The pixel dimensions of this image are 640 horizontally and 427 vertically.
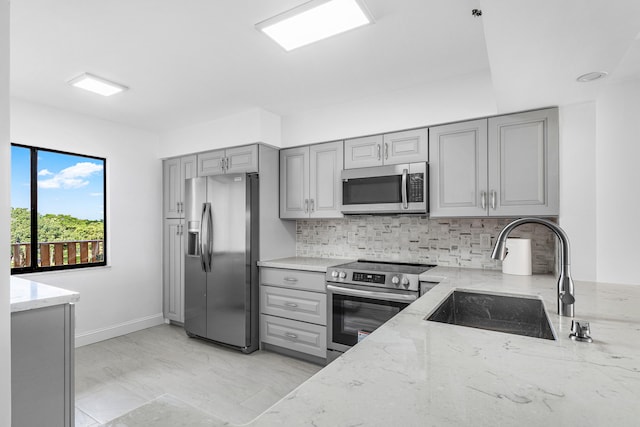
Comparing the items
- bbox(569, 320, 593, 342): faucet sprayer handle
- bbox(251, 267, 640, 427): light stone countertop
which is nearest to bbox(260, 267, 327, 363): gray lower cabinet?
bbox(251, 267, 640, 427): light stone countertop

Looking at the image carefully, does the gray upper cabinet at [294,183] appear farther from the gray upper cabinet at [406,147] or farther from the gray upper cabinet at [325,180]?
the gray upper cabinet at [406,147]

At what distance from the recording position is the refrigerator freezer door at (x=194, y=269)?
355cm

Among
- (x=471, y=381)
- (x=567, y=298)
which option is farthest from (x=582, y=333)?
(x=471, y=381)

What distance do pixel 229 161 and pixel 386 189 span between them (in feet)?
5.77

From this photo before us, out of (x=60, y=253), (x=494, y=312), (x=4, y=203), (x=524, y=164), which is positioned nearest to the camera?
(x=4, y=203)

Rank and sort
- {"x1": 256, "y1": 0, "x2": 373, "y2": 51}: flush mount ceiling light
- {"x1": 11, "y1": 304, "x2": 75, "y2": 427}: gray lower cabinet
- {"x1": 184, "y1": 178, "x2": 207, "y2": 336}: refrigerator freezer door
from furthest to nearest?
1. {"x1": 184, "y1": 178, "x2": 207, "y2": 336}: refrigerator freezer door
2. {"x1": 256, "y1": 0, "x2": 373, "y2": 51}: flush mount ceiling light
3. {"x1": 11, "y1": 304, "x2": 75, "y2": 427}: gray lower cabinet

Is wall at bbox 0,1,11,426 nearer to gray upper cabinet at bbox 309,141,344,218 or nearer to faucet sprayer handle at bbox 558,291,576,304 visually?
faucet sprayer handle at bbox 558,291,576,304

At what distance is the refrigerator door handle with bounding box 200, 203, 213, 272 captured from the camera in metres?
3.46

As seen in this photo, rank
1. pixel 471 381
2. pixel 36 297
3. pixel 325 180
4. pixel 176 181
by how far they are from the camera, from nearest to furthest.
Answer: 1. pixel 471 381
2. pixel 36 297
3. pixel 325 180
4. pixel 176 181

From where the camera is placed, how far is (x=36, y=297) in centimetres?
162

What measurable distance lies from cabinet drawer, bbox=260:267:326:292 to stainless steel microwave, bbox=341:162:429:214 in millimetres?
687

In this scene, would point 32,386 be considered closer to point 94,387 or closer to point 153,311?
point 94,387

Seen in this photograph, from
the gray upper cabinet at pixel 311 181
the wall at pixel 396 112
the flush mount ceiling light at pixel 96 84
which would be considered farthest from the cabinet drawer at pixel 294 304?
the flush mount ceiling light at pixel 96 84

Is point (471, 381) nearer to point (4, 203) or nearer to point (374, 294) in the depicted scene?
point (4, 203)
